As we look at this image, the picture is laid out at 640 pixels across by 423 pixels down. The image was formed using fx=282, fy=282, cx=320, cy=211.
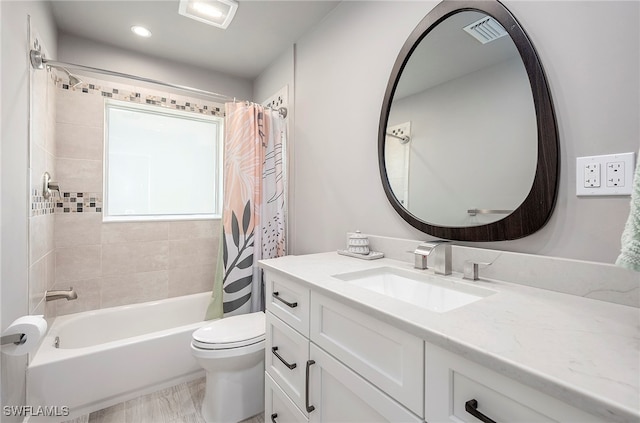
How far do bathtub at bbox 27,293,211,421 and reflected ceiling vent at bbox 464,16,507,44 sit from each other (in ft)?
7.49

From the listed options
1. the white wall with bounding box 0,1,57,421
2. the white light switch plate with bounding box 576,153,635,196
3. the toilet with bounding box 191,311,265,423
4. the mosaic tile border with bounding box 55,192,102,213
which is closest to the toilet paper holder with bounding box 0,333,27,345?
the white wall with bounding box 0,1,57,421

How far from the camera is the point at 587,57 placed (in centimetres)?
85

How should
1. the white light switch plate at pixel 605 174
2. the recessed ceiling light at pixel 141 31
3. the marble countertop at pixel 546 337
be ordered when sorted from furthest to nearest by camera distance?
the recessed ceiling light at pixel 141 31
the white light switch plate at pixel 605 174
the marble countertop at pixel 546 337

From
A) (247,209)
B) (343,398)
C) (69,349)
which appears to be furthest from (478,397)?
(69,349)

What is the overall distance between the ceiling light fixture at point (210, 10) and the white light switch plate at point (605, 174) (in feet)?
6.67

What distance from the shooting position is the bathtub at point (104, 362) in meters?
1.53

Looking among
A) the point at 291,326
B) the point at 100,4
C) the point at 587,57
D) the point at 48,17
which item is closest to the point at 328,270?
the point at 291,326

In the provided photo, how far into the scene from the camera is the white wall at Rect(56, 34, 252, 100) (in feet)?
7.19

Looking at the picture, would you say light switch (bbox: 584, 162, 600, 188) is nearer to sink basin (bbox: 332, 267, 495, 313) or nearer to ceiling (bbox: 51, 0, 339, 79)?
sink basin (bbox: 332, 267, 495, 313)

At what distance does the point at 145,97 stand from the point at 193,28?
31.0 inches

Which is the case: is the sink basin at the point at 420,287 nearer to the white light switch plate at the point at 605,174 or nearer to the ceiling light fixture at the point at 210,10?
the white light switch plate at the point at 605,174

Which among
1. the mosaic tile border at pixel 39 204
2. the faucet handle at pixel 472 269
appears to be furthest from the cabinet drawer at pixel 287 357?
the mosaic tile border at pixel 39 204

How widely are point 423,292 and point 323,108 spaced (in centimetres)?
140

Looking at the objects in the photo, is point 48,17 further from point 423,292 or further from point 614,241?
point 614,241
